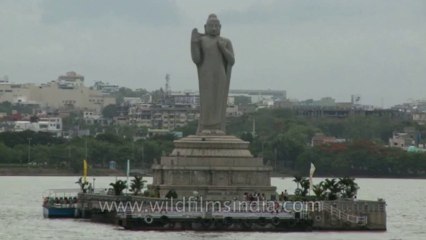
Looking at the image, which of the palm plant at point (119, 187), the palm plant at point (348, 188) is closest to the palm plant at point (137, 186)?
the palm plant at point (119, 187)

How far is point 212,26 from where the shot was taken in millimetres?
83125

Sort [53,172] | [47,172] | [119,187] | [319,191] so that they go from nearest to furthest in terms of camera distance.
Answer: [319,191], [119,187], [53,172], [47,172]

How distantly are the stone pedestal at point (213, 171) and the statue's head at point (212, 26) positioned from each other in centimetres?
455

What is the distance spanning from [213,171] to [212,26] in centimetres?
642

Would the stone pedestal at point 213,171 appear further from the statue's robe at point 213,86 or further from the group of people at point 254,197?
the statue's robe at point 213,86

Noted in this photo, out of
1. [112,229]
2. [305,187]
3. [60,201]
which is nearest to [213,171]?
[305,187]

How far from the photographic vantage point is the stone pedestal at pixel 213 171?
8006 cm

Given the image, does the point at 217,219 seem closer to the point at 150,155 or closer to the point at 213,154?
the point at 213,154

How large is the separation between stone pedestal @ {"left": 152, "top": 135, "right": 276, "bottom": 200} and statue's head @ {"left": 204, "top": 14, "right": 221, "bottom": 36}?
455 cm

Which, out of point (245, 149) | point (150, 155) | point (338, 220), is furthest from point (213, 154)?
point (150, 155)

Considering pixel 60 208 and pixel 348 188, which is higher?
pixel 348 188

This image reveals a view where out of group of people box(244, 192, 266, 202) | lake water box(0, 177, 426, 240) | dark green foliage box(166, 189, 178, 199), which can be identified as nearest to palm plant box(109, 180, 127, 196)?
lake water box(0, 177, 426, 240)

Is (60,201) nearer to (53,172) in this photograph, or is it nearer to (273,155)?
(53,172)

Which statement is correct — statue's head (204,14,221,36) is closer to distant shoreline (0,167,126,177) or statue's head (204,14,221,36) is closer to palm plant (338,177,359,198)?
palm plant (338,177,359,198)
